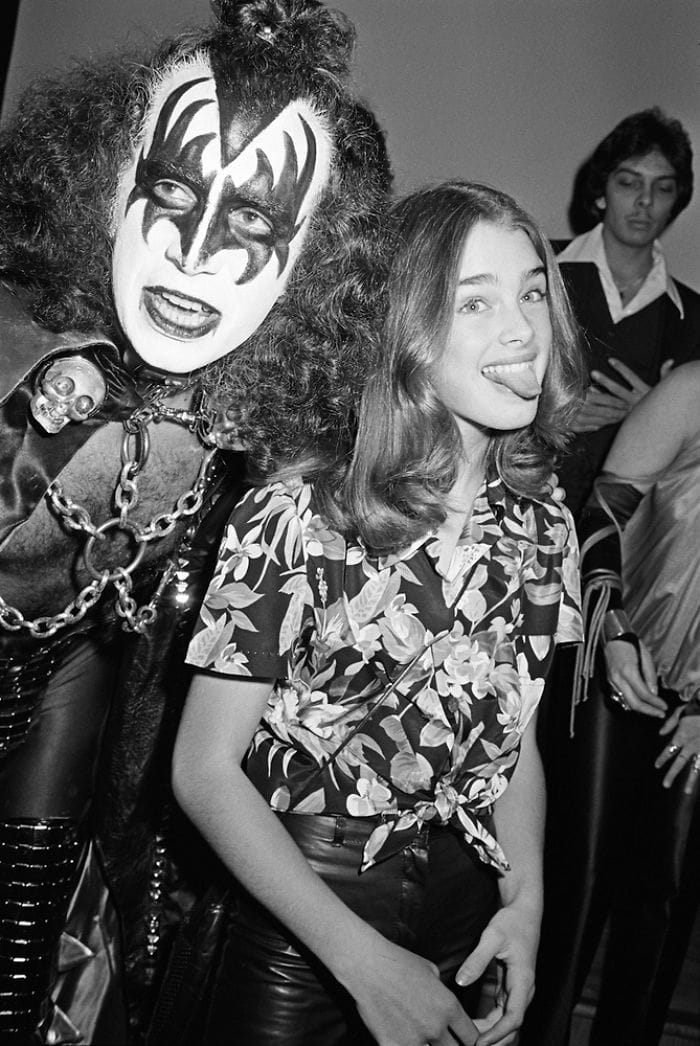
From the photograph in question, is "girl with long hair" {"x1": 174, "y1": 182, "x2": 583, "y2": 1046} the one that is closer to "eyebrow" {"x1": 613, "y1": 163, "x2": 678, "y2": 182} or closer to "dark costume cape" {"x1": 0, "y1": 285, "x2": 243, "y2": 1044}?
"dark costume cape" {"x1": 0, "y1": 285, "x2": 243, "y2": 1044}

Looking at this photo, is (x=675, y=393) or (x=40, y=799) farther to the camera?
(x=675, y=393)

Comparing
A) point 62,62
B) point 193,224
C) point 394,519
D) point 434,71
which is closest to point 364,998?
point 394,519

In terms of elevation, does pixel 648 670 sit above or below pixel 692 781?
above

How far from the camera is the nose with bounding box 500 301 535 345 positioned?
3.14 ft

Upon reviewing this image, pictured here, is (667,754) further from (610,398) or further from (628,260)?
(628,260)

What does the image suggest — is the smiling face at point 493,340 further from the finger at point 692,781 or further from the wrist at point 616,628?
the finger at point 692,781

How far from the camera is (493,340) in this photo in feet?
3.16

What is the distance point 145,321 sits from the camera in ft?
3.00

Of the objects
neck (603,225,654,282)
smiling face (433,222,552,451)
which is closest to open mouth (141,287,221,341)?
smiling face (433,222,552,451)

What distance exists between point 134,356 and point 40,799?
0.52 meters

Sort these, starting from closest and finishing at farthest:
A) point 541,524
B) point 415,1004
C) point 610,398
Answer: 1. point 415,1004
2. point 541,524
3. point 610,398

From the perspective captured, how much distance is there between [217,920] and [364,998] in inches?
7.9

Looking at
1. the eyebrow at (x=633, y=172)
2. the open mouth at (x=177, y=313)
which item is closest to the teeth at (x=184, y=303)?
the open mouth at (x=177, y=313)

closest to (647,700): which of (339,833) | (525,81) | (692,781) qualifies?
(692,781)
